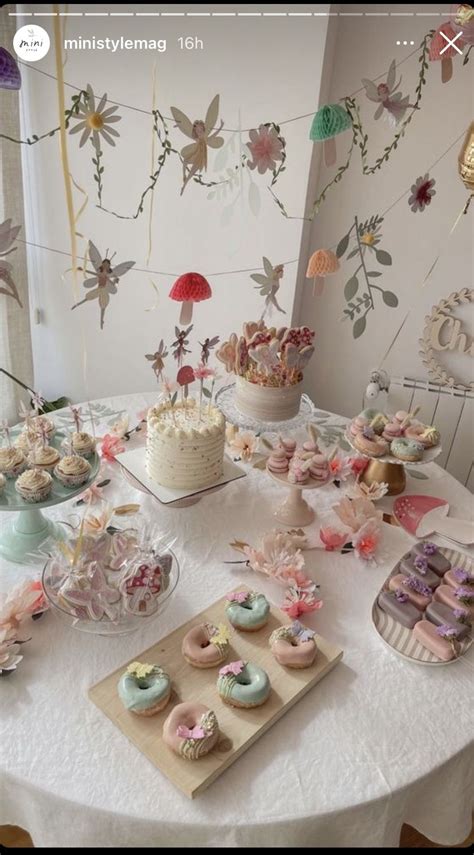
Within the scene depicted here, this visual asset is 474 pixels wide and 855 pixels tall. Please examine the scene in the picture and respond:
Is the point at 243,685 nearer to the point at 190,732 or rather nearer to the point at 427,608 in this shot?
the point at 190,732

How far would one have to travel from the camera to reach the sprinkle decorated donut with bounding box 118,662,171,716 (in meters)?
1.17

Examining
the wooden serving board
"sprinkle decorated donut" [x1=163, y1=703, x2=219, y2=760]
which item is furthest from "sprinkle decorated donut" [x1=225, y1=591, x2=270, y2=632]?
"sprinkle decorated donut" [x1=163, y1=703, x2=219, y2=760]

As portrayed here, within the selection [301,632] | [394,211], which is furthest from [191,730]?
[394,211]

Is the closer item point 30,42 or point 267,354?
point 267,354

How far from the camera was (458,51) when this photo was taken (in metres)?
1.43

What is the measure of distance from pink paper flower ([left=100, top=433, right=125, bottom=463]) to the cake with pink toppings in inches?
16.6

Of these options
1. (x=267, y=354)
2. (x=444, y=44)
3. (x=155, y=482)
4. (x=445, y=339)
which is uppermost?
(x=444, y=44)

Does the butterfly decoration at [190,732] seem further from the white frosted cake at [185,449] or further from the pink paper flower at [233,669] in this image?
the white frosted cake at [185,449]

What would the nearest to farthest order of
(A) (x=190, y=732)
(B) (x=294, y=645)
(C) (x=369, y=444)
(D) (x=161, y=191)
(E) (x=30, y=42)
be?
1. (A) (x=190, y=732)
2. (B) (x=294, y=645)
3. (C) (x=369, y=444)
4. (E) (x=30, y=42)
5. (D) (x=161, y=191)

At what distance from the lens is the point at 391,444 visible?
6.08 feet

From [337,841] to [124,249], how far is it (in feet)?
8.26

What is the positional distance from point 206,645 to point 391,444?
864 mm

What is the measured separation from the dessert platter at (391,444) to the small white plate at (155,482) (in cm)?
39

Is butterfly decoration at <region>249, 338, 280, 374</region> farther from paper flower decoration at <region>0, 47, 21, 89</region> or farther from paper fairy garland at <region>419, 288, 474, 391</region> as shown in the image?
paper fairy garland at <region>419, 288, 474, 391</region>
